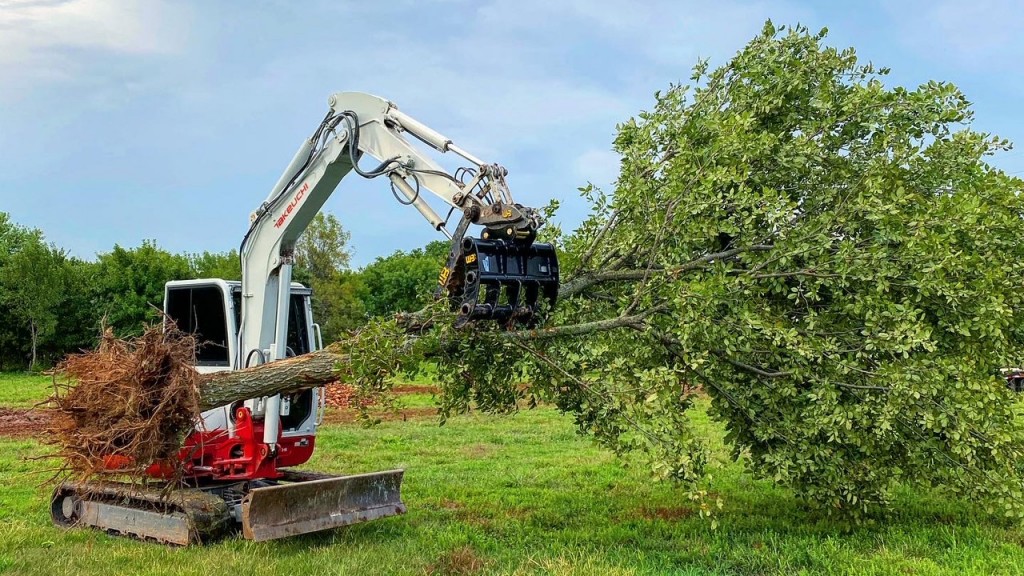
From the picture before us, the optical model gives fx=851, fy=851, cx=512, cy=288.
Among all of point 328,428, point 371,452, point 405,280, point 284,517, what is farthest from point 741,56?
point 405,280

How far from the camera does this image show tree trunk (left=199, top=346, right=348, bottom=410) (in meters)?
6.75

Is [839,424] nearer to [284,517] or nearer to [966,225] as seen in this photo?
[966,225]

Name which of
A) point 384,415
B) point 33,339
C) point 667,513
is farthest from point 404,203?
point 33,339

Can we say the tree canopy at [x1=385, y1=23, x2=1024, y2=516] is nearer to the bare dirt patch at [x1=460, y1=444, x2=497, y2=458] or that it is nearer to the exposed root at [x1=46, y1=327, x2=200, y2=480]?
the exposed root at [x1=46, y1=327, x2=200, y2=480]

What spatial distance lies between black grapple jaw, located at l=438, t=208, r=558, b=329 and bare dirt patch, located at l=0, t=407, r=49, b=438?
11.7 metres

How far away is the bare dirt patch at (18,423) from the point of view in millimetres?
16047

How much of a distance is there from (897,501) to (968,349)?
302 centimetres

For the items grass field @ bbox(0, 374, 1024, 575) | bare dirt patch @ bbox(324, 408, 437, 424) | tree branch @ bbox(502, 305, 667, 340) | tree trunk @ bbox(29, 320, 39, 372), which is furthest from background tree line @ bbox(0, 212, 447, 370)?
tree branch @ bbox(502, 305, 667, 340)

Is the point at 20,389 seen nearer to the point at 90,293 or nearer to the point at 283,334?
the point at 90,293

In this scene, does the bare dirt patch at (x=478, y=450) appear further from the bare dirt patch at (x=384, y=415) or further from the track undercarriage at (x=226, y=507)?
the track undercarriage at (x=226, y=507)

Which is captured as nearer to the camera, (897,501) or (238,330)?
(238,330)

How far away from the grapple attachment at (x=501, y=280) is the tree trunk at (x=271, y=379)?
1262 mm

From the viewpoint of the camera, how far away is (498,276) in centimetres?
590

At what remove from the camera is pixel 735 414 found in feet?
25.0
